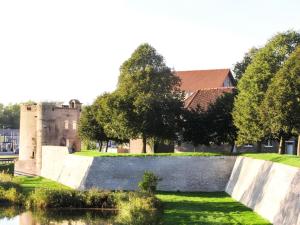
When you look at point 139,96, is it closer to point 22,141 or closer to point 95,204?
point 95,204

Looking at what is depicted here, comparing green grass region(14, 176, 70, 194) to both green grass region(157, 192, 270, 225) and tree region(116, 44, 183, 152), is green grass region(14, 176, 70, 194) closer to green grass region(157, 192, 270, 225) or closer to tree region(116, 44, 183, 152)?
tree region(116, 44, 183, 152)

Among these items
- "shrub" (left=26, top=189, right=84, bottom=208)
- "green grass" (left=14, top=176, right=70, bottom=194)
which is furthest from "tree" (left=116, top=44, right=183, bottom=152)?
"shrub" (left=26, top=189, right=84, bottom=208)

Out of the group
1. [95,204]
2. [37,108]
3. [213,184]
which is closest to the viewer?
[95,204]

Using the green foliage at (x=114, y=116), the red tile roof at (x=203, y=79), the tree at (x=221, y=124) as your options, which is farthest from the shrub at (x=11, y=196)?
the red tile roof at (x=203, y=79)

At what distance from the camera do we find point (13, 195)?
32.4 m

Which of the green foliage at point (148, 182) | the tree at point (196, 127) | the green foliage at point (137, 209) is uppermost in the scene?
the tree at point (196, 127)

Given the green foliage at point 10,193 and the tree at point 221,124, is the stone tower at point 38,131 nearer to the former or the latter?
the tree at point 221,124

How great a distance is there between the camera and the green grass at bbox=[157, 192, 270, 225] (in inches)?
931

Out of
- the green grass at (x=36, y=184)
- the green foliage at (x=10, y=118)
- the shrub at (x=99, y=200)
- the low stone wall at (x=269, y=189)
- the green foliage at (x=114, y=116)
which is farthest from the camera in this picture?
the green foliage at (x=10, y=118)

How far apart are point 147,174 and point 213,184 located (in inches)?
195

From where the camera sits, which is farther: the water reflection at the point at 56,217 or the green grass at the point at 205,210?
the water reflection at the point at 56,217

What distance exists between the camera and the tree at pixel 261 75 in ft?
114

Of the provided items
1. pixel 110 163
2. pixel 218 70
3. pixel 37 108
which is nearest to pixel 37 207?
pixel 110 163

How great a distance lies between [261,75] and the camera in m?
35.0
